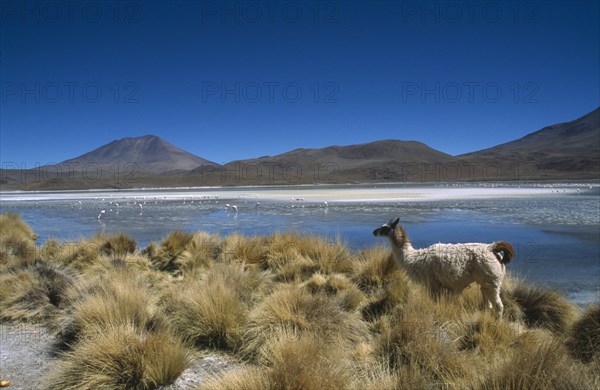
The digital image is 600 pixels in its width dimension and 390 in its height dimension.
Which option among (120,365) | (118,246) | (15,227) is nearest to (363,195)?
(15,227)

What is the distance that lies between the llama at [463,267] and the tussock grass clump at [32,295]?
4.33 meters

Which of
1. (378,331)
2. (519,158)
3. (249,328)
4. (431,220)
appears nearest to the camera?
(249,328)

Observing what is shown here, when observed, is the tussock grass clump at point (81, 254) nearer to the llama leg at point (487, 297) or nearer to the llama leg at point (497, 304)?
the llama leg at point (487, 297)

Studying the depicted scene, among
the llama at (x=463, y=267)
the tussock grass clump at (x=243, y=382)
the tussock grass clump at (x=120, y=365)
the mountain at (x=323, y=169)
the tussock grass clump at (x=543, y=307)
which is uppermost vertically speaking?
the mountain at (x=323, y=169)

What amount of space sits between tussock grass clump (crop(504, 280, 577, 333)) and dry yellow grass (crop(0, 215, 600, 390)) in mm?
13

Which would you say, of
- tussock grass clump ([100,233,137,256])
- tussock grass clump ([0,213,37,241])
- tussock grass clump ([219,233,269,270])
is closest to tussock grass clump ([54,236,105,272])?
tussock grass clump ([100,233,137,256])

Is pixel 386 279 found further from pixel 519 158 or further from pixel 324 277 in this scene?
pixel 519 158

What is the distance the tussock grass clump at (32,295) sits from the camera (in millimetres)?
5363

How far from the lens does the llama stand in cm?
460

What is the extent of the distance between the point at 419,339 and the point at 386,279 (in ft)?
9.33

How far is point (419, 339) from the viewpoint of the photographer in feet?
11.7

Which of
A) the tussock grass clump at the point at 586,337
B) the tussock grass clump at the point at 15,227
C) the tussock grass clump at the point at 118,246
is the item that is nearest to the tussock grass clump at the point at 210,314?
the tussock grass clump at the point at 586,337

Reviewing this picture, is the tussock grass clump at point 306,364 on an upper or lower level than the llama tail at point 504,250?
lower

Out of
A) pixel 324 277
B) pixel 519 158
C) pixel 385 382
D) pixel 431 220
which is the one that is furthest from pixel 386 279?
pixel 519 158
